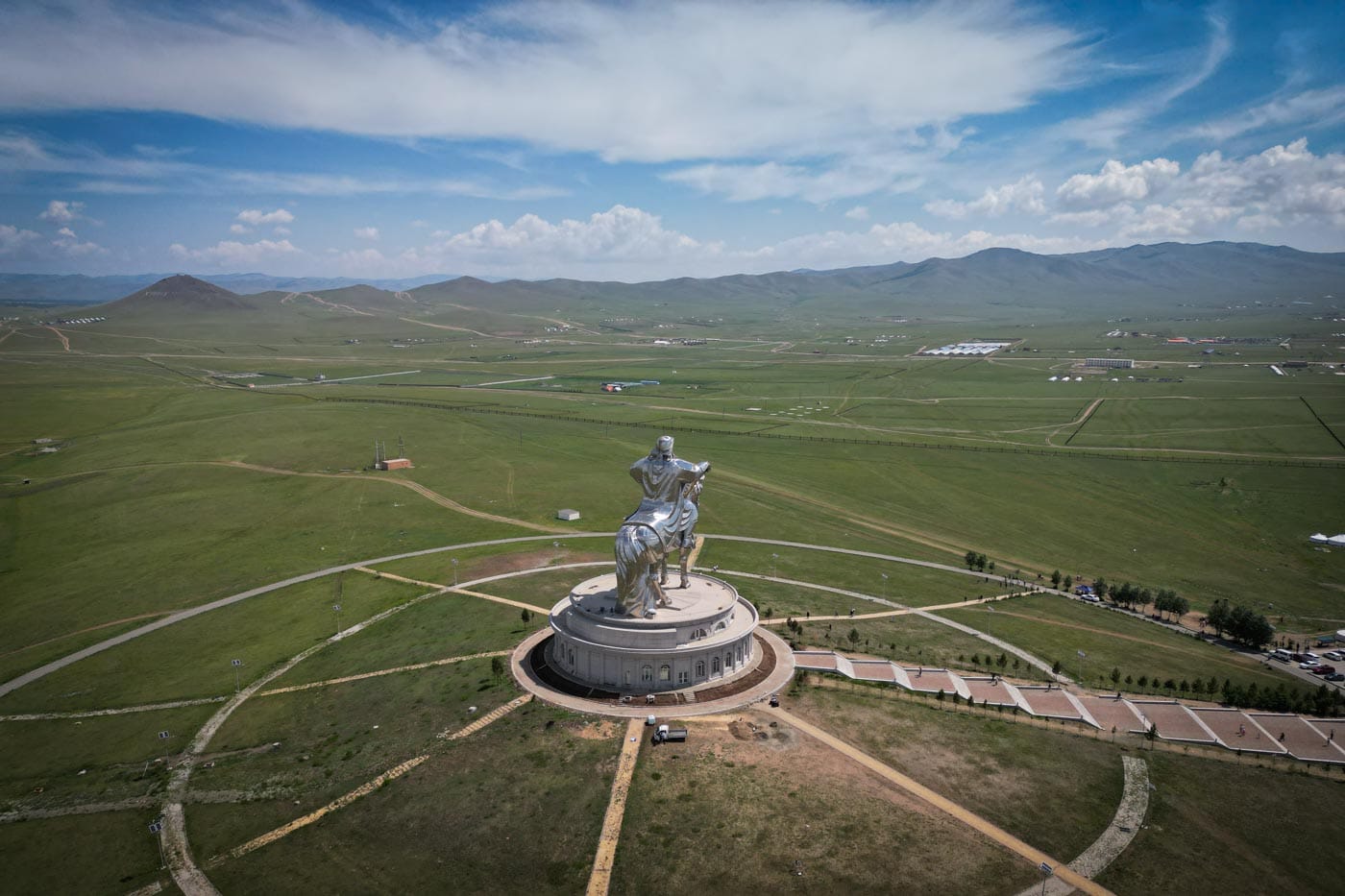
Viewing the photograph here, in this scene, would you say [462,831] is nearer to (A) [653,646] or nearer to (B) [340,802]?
(B) [340,802]

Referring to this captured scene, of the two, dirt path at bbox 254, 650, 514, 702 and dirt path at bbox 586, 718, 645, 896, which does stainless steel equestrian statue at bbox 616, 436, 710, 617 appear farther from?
dirt path at bbox 254, 650, 514, 702

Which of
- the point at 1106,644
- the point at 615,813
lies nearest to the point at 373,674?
the point at 615,813

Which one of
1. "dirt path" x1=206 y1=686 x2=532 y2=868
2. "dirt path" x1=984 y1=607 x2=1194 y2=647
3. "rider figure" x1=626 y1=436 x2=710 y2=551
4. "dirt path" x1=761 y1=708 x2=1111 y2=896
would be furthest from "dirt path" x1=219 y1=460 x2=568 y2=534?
"dirt path" x1=761 y1=708 x2=1111 y2=896

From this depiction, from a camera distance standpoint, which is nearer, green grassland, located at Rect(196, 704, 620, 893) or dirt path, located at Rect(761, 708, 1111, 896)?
dirt path, located at Rect(761, 708, 1111, 896)

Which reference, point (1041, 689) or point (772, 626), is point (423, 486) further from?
point (1041, 689)

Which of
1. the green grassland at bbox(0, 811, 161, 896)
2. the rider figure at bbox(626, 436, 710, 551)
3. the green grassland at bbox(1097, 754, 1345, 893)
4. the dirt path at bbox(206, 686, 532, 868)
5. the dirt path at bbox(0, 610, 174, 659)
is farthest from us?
the dirt path at bbox(0, 610, 174, 659)

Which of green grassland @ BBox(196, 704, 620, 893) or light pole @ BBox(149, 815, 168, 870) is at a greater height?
green grassland @ BBox(196, 704, 620, 893)
